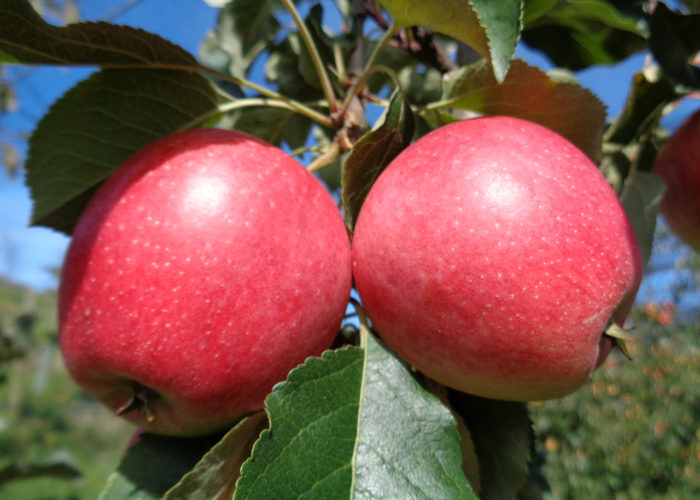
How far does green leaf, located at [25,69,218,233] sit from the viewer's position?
0.62 metres

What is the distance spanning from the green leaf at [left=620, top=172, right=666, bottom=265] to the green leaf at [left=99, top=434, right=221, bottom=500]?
514 mm

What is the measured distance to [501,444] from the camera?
1.93 feet

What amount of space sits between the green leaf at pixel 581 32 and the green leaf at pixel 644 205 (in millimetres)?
170

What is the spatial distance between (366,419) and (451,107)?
371 millimetres

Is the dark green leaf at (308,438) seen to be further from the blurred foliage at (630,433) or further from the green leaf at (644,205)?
the blurred foliage at (630,433)

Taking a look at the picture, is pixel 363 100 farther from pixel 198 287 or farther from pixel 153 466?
pixel 153 466

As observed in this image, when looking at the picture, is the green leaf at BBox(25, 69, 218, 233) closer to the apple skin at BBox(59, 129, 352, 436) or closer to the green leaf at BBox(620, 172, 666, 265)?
the apple skin at BBox(59, 129, 352, 436)

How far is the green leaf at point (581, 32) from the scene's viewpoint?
2.15ft

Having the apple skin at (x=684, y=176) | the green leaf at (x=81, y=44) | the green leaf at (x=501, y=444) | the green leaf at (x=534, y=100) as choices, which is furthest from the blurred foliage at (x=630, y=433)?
the green leaf at (x=81, y=44)

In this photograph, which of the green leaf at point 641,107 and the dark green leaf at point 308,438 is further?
the green leaf at point 641,107

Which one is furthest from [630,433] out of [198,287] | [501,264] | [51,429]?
[51,429]

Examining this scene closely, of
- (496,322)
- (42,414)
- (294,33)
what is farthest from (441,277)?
(42,414)

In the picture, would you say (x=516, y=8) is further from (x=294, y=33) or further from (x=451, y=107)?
(x=294, y=33)

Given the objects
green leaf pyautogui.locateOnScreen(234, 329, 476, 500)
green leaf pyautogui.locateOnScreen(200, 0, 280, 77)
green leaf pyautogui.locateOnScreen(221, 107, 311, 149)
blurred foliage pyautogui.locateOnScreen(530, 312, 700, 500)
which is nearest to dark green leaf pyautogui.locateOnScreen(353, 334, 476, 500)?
green leaf pyautogui.locateOnScreen(234, 329, 476, 500)
